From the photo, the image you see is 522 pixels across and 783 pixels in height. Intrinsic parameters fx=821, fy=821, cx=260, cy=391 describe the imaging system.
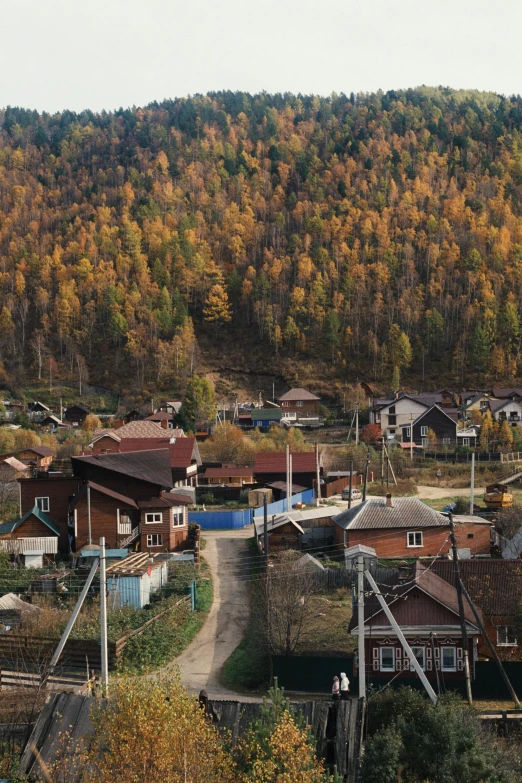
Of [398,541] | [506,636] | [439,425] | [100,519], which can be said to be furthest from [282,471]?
[506,636]

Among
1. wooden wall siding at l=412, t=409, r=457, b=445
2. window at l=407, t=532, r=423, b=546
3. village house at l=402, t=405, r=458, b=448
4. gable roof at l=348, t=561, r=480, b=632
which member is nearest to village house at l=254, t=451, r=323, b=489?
window at l=407, t=532, r=423, b=546

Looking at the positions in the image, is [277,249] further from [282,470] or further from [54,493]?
[54,493]

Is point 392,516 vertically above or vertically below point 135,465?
below

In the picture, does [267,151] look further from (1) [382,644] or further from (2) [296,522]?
(1) [382,644]

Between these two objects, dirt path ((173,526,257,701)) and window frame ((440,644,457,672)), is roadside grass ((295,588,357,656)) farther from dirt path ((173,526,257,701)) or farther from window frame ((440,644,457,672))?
window frame ((440,644,457,672))

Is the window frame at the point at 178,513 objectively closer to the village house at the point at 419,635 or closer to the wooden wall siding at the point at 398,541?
the wooden wall siding at the point at 398,541

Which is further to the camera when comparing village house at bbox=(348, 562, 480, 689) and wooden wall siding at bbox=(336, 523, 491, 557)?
wooden wall siding at bbox=(336, 523, 491, 557)
